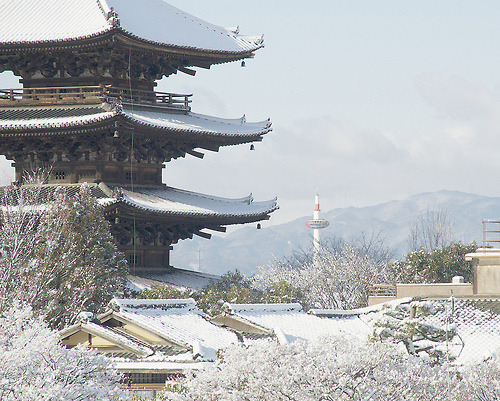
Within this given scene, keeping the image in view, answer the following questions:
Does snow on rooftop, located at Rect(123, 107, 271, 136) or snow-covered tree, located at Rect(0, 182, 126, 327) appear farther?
snow on rooftop, located at Rect(123, 107, 271, 136)

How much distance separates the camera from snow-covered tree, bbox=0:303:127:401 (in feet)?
76.2

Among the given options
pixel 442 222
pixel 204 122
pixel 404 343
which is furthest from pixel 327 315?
pixel 442 222

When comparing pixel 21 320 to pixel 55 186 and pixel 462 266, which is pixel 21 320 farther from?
pixel 462 266

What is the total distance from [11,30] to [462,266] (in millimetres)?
30779

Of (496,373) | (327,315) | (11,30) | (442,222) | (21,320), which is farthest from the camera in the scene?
(442,222)

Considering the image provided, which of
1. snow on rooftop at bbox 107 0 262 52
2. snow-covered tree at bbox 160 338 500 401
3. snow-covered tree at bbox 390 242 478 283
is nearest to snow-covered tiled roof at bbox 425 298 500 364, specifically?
snow-covered tree at bbox 160 338 500 401

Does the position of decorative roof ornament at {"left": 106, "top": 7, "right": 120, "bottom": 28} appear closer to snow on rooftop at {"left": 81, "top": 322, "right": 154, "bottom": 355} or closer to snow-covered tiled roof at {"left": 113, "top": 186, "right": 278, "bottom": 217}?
snow-covered tiled roof at {"left": 113, "top": 186, "right": 278, "bottom": 217}

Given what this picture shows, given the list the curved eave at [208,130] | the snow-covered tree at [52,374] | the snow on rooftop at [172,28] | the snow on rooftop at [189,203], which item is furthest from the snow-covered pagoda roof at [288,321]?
the snow on rooftop at [172,28]

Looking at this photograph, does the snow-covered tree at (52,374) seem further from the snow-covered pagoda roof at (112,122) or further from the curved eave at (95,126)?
the snow-covered pagoda roof at (112,122)

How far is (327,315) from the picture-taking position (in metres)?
42.1

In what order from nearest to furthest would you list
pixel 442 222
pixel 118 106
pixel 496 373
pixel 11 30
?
pixel 496 373, pixel 118 106, pixel 11 30, pixel 442 222

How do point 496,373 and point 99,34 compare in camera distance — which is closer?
point 496,373

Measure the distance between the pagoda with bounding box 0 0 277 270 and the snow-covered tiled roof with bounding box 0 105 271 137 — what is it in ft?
A: 0.20

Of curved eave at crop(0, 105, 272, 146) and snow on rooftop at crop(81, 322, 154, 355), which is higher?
curved eave at crop(0, 105, 272, 146)
